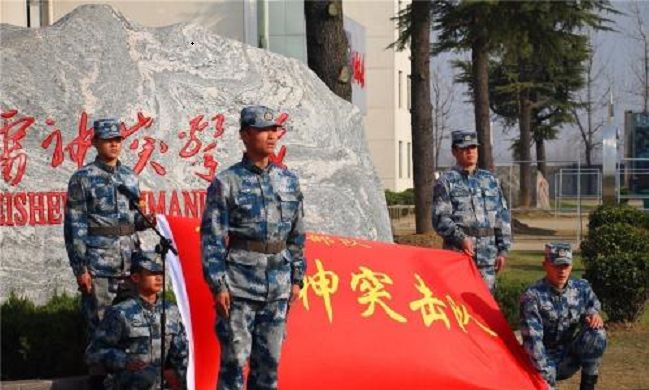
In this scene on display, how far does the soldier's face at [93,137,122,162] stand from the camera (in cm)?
751

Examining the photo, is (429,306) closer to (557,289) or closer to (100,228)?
(557,289)

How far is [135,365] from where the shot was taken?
6.59 metres

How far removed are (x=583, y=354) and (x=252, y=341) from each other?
2.41m

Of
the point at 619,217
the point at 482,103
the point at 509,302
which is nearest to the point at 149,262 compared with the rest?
the point at 509,302

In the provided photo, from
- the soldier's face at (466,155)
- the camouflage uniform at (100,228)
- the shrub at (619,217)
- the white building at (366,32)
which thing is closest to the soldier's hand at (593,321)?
the soldier's face at (466,155)

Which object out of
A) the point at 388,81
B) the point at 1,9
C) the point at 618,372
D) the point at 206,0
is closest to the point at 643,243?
the point at 618,372

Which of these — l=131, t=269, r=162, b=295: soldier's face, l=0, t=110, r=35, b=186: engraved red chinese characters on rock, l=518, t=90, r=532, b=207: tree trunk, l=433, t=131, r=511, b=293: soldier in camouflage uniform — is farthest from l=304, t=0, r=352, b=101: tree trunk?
l=518, t=90, r=532, b=207: tree trunk

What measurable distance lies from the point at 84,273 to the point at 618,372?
14.1 feet

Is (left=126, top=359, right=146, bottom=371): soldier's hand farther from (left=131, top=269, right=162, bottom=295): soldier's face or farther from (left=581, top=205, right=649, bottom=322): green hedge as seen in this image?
(left=581, top=205, right=649, bottom=322): green hedge

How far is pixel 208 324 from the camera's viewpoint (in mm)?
7070

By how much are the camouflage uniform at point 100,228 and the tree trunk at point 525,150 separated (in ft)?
97.5

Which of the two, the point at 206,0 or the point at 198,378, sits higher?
the point at 206,0

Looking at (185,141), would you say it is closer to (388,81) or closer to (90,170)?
(90,170)

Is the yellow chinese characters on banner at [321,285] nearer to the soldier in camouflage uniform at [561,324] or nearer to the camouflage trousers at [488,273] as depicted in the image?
the soldier in camouflage uniform at [561,324]
